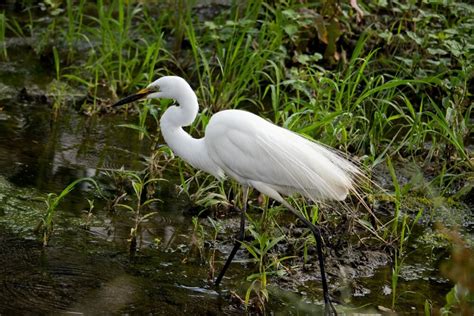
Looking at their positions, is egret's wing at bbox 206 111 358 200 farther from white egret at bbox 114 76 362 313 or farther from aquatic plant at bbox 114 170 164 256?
aquatic plant at bbox 114 170 164 256

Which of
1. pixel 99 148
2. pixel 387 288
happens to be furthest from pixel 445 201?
pixel 99 148

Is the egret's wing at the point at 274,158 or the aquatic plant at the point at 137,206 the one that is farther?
the aquatic plant at the point at 137,206

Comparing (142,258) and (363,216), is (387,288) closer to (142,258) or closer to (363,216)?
(363,216)

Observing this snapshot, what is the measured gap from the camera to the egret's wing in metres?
4.60

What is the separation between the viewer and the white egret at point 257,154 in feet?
15.1

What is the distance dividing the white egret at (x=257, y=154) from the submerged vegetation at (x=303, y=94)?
23 centimetres

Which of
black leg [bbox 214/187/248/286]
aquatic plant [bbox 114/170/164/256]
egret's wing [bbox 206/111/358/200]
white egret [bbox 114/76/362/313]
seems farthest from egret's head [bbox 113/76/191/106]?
black leg [bbox 214/187/248/286]

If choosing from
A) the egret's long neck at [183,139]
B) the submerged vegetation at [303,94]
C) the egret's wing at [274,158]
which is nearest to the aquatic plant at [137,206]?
the submerged vegetation at [303,94]

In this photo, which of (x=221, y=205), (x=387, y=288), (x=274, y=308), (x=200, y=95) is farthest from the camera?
(x=200, y=95)

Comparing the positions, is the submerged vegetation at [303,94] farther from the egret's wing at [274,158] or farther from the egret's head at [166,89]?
the egret's head at [166,89]

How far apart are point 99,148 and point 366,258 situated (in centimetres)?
224

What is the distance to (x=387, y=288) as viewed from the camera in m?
4.77

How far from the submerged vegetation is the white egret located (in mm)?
235

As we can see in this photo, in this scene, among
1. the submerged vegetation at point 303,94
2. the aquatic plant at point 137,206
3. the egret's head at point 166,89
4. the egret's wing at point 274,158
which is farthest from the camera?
the submerged vegetation at point 303,94
